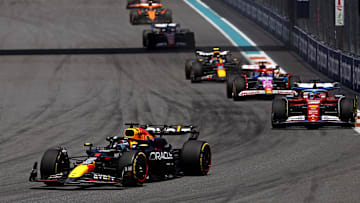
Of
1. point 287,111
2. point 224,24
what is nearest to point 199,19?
point 224,24

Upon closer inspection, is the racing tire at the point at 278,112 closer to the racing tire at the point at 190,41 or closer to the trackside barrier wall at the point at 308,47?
the trackside barrier wall at the point at 308,47

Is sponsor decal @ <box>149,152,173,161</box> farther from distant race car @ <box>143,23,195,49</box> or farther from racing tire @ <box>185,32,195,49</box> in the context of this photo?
racing tire @ <box>185,32,195,49</box>

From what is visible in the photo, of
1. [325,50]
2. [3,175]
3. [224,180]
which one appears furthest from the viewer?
[325,50]

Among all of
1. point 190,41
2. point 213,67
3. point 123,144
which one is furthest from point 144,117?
point 190,41

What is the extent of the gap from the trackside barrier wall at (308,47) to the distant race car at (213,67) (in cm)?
404

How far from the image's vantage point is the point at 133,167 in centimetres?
1528

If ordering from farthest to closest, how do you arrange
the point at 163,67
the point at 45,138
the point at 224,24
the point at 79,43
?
the point at 224,24, the point at 79,43, the point at 163,67, the point at 45,138

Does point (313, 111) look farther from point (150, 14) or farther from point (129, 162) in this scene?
point (150, 14)

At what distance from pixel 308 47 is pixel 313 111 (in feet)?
58.9

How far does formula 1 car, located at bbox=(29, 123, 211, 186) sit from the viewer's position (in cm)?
1522

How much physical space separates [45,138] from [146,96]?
8.91 metres

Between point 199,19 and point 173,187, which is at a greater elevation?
point 199,19

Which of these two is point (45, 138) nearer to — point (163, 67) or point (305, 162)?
point (305, 162)

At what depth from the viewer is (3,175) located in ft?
59.1
